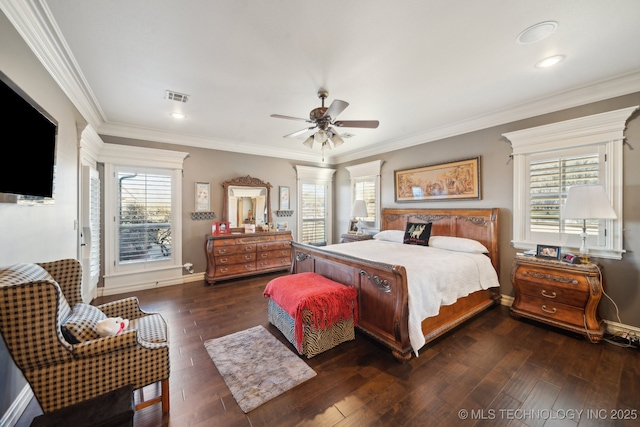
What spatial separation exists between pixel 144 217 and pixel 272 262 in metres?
2.37

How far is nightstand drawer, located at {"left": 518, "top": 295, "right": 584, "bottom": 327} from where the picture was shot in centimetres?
255

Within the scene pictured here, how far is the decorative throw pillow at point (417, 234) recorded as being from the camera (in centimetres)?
381

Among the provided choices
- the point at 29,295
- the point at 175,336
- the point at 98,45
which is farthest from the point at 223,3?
the point at 175,336

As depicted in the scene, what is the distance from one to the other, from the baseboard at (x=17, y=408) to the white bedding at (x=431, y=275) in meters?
2.77

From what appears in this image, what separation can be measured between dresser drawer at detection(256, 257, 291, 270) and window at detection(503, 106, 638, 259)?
3.87 metres

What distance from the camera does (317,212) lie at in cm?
620

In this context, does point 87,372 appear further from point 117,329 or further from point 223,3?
point 223,3

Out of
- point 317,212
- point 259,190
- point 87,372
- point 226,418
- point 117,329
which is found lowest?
point 226,418

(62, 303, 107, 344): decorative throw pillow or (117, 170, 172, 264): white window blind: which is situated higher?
(117, 170, 172, 264): white window blind

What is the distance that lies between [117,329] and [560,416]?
2.96 m

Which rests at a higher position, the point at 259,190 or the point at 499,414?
the point at 259,190

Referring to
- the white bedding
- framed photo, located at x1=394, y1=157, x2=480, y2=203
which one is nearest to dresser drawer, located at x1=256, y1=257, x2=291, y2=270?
the white bedding

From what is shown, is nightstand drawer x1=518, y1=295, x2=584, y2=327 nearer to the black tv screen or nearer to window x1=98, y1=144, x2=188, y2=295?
the black tv screen

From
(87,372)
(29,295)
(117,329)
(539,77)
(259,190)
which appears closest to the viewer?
(29,295)
